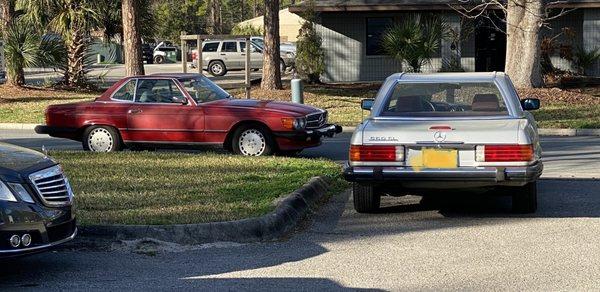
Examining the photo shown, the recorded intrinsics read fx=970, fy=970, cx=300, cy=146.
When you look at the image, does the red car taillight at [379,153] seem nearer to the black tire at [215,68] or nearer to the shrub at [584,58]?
the shrub at [584,58]

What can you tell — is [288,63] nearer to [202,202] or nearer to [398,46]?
[398,46]

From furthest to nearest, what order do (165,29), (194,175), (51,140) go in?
1. (165,29)
2. (51,140)
3. (194,175)

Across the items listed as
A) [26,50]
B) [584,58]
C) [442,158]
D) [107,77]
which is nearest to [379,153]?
[442,158]

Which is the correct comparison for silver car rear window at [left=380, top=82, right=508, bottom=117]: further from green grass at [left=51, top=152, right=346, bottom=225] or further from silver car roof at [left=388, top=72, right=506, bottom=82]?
green grass at [left=51, top=152, right=346, bottom=225]

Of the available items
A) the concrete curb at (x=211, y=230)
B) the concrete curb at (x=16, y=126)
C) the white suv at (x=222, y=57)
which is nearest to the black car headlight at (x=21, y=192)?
the concrete curb at (x=211, y=230)

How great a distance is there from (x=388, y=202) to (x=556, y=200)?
1916 millimetres

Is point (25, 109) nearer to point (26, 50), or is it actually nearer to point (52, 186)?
point (26, 50)

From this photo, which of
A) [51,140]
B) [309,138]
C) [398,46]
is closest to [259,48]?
[398,46]

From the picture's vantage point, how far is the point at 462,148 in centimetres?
934

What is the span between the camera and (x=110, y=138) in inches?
623

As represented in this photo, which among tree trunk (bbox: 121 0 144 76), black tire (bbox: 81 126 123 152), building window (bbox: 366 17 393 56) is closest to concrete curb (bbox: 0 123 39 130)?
tree trunk (bbox: 121 0 144 76)

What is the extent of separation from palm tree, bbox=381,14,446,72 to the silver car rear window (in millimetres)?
19747

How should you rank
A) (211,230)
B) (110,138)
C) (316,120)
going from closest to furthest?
(211,230) < (316,120) < (110,138)

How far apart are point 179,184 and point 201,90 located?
451 centimetres
